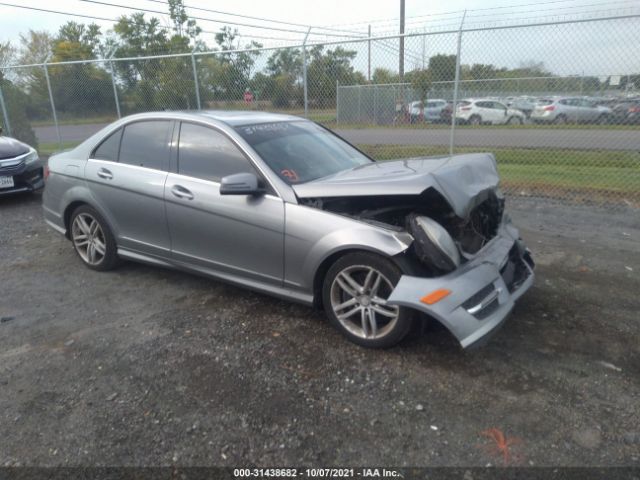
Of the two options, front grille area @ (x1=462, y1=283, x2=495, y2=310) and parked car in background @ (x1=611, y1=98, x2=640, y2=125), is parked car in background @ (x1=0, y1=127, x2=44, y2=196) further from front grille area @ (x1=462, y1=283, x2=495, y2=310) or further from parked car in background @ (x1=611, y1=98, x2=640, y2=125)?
parked car in background @ (x1=611, y1=98, x2=640, y2=125)

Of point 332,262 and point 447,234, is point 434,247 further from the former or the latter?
point 332,262

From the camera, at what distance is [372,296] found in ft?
10.5

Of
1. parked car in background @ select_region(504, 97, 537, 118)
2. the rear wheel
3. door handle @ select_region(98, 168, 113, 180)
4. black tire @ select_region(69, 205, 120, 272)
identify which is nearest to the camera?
door handle @ select_region(98, 168, 113, 180)

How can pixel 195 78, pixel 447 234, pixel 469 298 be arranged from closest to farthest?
pixel 469 298, pixel 447 234, pixel 195 78

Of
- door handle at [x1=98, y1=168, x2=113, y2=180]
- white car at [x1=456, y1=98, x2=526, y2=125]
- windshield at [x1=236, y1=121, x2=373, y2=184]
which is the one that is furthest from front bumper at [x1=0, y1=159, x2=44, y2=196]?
white car at [x1=456, y1=98, x2=526, y2=125]

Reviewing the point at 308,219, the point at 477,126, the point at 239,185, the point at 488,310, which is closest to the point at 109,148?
the point at 239,185

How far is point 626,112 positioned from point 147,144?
23.6ft

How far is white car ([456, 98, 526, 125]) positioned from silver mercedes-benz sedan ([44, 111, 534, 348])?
6.08m

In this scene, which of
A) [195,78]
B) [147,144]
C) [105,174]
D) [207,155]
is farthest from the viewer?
[195,78]

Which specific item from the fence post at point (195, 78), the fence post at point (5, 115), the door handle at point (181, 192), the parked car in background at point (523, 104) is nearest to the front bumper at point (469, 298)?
the door handle at point (181, 192)

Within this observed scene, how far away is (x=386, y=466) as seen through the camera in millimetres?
2316

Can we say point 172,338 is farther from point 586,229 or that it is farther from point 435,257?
point 586,229

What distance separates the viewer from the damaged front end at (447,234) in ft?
9.54

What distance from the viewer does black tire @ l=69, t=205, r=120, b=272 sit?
4613 mm
